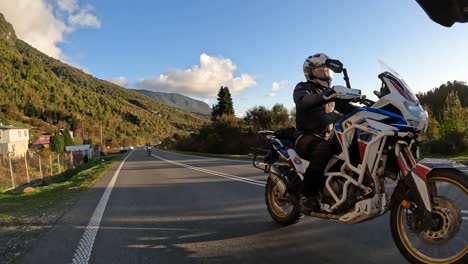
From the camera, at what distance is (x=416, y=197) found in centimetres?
342

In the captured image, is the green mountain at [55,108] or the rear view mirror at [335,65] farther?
the green mountain at [55,108]

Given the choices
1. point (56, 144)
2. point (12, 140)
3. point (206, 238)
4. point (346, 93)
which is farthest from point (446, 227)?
point (12, 140)

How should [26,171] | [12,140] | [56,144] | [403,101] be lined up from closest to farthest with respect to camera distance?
1. [403,101]
2. [26,171]
3. [56,144]
4. [12,140]

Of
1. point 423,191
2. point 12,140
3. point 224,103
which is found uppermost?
point 224,103

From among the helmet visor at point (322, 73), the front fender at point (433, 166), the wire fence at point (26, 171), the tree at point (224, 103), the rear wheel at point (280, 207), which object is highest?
the tree at point (224, 103)

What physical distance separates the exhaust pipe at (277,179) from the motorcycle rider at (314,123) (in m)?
0.62

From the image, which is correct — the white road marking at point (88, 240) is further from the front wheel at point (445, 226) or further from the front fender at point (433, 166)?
the front fender at point (433, 166)

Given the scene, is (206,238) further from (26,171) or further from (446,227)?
(26,171)

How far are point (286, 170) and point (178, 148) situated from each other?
70.4 metres

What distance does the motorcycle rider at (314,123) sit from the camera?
450 centimetres

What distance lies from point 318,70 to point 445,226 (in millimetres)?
2256

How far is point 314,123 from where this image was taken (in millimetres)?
4863

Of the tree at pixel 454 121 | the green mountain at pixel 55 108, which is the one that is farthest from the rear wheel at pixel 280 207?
the green mountain at pixel 55 108

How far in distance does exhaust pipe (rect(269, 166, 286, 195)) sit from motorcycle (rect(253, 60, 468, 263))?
33.3 inches
